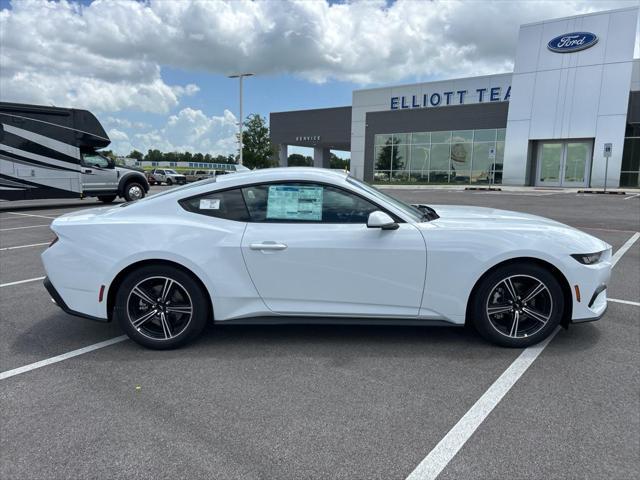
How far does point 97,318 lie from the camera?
371cm

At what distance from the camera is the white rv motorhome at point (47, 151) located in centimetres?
1420

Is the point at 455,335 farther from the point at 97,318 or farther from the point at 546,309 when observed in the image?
the point at 97,318

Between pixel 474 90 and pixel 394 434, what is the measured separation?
4281 cm

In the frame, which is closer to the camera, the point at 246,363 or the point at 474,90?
the point at 246,363

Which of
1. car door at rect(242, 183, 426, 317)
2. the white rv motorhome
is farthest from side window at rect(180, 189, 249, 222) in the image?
the white rv motorhome

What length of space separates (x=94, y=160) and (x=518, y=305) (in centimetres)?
1665

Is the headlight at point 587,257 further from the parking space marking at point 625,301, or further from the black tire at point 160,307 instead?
the black tire at point 160,307

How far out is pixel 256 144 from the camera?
50.9m

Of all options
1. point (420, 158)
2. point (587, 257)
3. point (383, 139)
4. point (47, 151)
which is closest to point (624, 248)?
point (587, 257)

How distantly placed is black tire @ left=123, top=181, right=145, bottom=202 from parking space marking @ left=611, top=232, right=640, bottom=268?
1600 centimetres

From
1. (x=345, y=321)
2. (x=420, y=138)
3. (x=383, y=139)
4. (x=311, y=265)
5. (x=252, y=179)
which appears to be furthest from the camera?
(x=383, y=139)

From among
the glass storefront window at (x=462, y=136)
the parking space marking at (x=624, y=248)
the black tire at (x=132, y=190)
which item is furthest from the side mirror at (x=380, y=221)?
the glass storefront window at (x=462, y=136)

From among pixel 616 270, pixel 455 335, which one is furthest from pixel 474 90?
pixel 455 335

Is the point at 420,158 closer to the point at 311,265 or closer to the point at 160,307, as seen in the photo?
the point at 311,265
